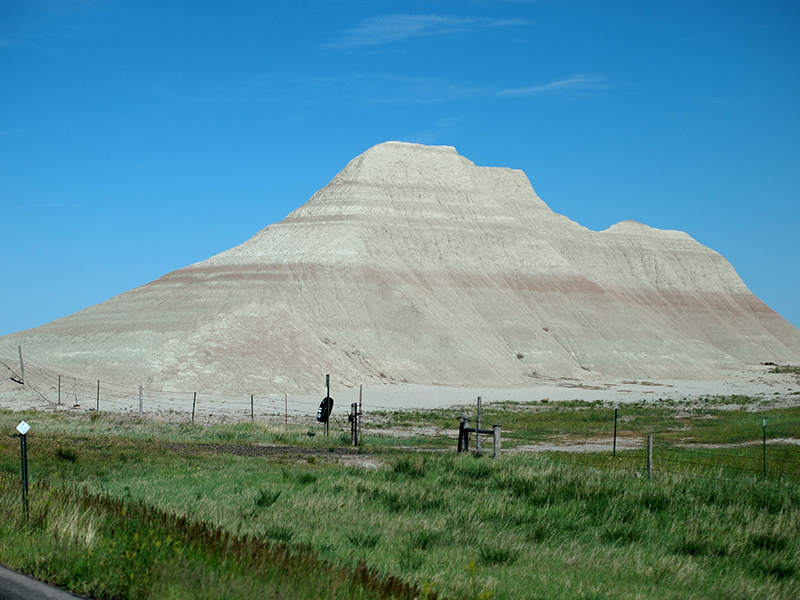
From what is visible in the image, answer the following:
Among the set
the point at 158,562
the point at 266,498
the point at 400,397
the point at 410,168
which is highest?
the point at 410,168

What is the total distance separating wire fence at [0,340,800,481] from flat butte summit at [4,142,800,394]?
4497 millimetres

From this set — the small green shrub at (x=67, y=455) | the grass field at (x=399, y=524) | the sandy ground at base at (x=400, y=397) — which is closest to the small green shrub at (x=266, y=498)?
the grass field at (x=399, y=524)

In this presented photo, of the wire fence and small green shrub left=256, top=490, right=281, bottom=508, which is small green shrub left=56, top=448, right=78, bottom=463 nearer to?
small green shrub left=256, top=490, right=281, bottom=508

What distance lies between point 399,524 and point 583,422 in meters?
25.7

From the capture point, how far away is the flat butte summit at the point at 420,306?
63.4 metres

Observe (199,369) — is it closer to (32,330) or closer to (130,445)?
(32,330)

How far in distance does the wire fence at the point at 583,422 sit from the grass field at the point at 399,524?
13.9 inches

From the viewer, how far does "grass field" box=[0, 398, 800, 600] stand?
7.59 m

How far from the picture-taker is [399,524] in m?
11.2

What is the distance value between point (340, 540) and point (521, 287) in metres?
81.2

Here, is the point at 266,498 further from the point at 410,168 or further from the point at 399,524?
the point at 410,168

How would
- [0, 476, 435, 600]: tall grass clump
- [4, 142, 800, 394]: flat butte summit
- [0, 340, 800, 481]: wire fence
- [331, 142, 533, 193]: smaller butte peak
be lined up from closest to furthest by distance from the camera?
[0, 476, 435, 600]: tall grass clump < [0, 340, 800, 481]: wire fence < [4, 142, 800, 394]: flat butte summit < [331, 142, 533, 193]: smaller butte peak

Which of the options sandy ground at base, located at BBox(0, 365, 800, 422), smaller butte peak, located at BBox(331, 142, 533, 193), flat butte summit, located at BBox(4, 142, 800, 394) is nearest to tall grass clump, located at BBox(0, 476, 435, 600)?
sandy ground at base, located at BBox(0, 365, 800, 422)

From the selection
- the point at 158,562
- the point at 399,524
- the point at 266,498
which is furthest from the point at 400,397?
the point at 158,562
